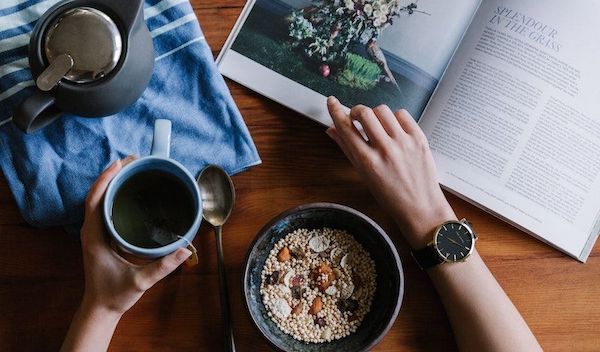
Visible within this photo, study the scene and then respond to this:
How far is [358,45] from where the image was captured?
812 millimetres

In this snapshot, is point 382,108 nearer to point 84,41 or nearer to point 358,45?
point 358,45

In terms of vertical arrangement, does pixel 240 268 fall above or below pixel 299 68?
below

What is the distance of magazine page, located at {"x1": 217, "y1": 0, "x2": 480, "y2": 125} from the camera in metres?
0.81

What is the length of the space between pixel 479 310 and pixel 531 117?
0.25 meters

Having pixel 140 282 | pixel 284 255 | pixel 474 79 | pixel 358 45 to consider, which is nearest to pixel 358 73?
pixel 358 45

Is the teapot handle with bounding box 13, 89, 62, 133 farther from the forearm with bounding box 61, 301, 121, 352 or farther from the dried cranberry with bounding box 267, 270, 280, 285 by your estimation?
the dried cranberry with bounding box 267, 270, 280, 285

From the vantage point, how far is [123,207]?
702 mm

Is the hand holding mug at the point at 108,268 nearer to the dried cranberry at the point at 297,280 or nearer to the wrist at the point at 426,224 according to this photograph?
the dried cranberry at the point at 297,280

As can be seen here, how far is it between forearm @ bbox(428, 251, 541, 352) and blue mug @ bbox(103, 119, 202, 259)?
299 millimetres

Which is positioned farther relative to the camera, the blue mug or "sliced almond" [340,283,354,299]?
"sliced almond" [340,283,354,299]

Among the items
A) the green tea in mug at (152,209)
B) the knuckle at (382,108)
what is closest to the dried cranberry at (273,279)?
the green tea in mug at (152,209)

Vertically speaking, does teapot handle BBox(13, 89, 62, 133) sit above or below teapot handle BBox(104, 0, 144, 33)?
below

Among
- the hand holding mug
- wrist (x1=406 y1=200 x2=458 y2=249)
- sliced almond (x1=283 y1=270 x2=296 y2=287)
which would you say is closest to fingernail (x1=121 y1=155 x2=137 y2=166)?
the hand holding mug

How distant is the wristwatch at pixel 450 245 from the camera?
0.76 m
